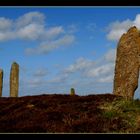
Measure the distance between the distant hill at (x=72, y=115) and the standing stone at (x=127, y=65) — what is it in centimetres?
228

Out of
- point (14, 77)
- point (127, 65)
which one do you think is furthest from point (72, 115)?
point (14, 77)

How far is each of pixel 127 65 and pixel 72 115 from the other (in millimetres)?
8170

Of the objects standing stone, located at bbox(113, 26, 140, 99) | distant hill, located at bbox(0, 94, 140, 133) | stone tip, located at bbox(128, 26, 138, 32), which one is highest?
stone tip, located at bbox(128, 26, 138, 32)

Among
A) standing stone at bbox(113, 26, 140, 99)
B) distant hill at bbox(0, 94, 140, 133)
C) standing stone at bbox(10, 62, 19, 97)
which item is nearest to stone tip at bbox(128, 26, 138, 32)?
standing stone at bbox(113, 26, 140, 99)

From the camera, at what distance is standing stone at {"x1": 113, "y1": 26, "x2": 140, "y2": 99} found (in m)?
25.9

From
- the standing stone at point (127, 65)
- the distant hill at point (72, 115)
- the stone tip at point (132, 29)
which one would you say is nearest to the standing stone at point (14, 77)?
the distant hill at point (72, 115)

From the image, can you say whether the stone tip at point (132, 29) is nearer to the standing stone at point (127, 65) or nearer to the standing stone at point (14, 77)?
the standing stone at point (127, 65)

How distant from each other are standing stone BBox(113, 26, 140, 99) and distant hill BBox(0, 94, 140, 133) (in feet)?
7.48

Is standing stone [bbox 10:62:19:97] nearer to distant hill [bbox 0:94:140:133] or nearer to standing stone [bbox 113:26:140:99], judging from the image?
distant hill [bbox 0:94:140:133]

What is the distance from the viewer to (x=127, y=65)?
26141 mm

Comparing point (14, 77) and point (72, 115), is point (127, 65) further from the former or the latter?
point (14, 77)
